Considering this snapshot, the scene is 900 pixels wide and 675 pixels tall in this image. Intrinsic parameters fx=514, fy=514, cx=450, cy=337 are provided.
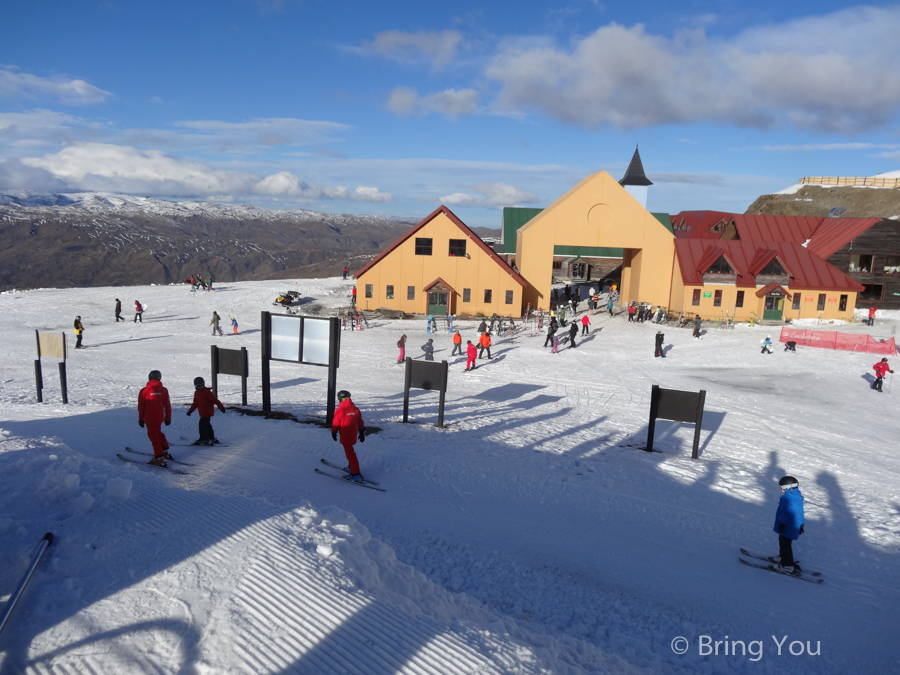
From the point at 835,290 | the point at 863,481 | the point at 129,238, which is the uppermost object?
the point at 129,238

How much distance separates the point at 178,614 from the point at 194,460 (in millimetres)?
5252

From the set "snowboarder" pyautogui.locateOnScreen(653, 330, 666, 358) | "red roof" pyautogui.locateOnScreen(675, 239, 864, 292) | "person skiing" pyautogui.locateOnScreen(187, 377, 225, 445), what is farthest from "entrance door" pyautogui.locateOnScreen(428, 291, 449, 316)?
"person skiing" pyautogui.locateOnScreen(187, 377, 225, 445)

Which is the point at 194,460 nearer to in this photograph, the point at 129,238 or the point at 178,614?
the point at 178,614

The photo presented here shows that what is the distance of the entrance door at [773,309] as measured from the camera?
35938 millimetres

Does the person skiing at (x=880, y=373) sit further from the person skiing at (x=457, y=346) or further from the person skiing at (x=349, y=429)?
the person skiing at (x=349, y=429)

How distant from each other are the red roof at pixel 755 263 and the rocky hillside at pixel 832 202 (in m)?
45.7

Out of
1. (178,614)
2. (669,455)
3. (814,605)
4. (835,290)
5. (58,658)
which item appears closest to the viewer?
(58,658)

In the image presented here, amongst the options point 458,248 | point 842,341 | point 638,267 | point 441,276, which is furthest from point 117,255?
point 842,341

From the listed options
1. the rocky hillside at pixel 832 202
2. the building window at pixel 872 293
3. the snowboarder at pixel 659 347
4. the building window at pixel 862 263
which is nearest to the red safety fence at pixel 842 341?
the snowboarder at pixel 659 347

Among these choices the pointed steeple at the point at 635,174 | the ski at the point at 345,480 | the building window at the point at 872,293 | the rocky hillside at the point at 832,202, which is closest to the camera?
the ski at the point at 345,480

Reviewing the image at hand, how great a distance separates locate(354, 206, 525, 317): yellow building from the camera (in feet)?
120

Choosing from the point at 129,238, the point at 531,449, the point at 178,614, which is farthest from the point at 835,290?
the point at 129,238

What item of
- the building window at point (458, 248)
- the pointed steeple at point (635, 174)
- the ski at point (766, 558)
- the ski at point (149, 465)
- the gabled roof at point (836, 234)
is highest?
the pointed steeple at point (635, 174)

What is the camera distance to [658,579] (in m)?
6.60
